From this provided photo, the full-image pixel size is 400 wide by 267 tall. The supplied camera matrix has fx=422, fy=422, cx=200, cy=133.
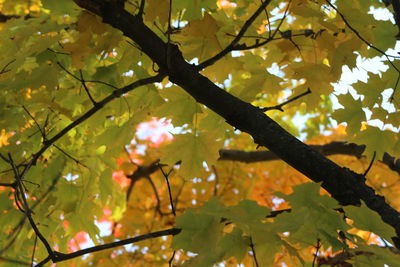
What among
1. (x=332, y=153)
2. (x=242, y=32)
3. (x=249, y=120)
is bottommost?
(x=249, y=120)

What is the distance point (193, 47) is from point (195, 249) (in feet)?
2.91

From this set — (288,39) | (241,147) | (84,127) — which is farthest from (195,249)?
(241,147)

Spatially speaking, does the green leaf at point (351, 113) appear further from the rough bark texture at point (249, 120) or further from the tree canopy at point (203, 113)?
the rough bark texture at point (249, 120)

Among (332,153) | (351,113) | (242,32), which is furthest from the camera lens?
(332,153)

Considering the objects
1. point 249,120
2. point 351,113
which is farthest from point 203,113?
point 351,113

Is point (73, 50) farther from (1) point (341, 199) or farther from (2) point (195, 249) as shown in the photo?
(1) point (341, 199)

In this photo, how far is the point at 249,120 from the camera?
1.43 metres

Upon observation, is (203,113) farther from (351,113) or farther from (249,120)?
(351,113)

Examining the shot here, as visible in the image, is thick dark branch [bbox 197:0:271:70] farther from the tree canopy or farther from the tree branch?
the tree branch

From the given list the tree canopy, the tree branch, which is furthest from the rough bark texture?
the tree branch

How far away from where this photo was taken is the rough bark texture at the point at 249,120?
1.35 metres

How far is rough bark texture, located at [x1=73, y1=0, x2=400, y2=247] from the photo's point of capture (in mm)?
1351

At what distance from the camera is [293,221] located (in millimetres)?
887

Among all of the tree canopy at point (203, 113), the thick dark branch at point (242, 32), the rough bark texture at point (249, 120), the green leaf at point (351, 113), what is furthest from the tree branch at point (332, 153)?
the thick dark branch at point (242, 32)
